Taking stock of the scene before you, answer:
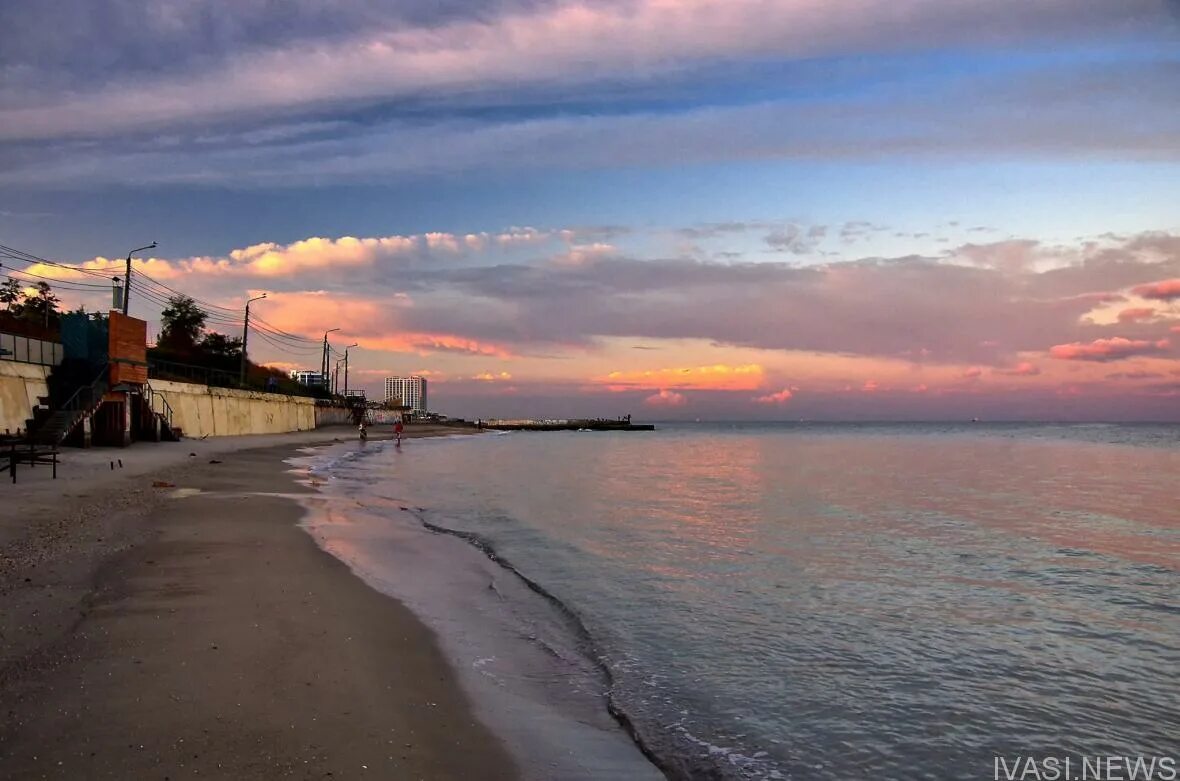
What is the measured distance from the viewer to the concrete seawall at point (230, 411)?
43.3 m

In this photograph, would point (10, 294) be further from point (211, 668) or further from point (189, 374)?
point (211, 668)

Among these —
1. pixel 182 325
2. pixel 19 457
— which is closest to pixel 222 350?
pixel 182 325

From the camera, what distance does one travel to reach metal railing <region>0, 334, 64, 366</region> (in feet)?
95.2

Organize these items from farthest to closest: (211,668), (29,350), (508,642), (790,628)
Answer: (29,350), (790,628), (508,642), (211,668)

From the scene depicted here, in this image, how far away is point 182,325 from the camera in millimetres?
71562

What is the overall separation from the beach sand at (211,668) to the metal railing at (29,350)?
2141 centimetres

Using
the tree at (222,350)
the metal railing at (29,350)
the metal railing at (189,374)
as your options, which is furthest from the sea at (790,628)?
the tree at (222,350)

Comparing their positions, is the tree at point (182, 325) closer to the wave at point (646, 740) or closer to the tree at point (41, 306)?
the tree at point (41, 306)

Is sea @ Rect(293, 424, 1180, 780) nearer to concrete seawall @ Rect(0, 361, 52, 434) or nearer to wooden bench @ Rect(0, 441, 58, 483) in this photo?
wooden bench @ Rect(0, 441, 58, 483)

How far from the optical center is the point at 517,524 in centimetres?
1900

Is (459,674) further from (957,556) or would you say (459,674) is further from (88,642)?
(957,556)

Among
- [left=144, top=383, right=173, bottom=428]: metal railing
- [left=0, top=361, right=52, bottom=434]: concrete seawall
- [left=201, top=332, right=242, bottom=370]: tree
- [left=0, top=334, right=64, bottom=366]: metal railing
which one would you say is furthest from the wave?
[left=201, top=332, right=242, bottom=370]: tree

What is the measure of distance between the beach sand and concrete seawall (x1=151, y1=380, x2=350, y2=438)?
3348 cm

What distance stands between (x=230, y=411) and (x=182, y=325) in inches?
975
